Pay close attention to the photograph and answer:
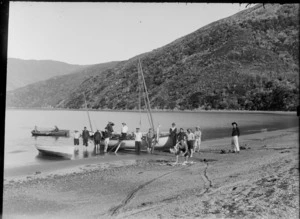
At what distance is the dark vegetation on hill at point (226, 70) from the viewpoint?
383 ft

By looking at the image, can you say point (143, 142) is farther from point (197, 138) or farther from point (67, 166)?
point (67, 166)

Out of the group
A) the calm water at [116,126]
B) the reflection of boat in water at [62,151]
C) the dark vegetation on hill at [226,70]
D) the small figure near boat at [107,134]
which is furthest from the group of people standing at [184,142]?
the dark vegetation on hill at [226,70]

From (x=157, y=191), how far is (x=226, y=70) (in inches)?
4703

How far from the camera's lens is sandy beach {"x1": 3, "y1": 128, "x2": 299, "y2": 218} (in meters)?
7.57

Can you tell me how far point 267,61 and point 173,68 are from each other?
38392 mm

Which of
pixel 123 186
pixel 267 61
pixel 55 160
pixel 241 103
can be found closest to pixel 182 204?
pixel 123 186

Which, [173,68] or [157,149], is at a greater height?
[173,68]

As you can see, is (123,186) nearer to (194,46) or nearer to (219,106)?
(219,106)

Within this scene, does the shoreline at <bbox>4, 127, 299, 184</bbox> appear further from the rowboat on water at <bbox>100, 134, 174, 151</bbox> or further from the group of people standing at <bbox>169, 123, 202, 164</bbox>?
the group of people standing at <bbox>169, 123, 202, 164</bbox>

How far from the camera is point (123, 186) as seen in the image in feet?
44.2

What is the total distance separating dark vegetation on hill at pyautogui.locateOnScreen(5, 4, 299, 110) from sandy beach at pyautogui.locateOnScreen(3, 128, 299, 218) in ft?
316

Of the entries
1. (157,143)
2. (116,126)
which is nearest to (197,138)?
(157,143)

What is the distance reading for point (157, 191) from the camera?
38.9 feet

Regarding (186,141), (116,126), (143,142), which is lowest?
(116,126)
